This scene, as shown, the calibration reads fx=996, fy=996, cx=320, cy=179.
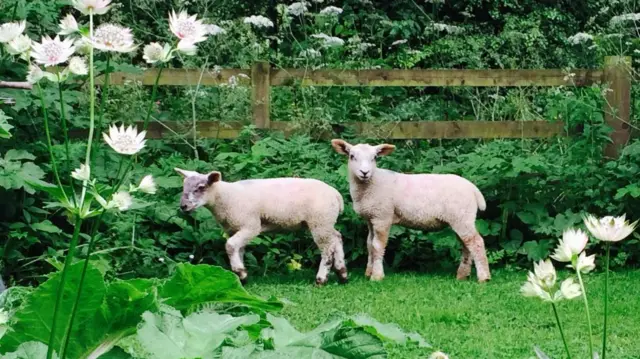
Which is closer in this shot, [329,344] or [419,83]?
[329,344]

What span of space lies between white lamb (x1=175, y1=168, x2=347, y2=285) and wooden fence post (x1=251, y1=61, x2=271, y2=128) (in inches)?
48.8

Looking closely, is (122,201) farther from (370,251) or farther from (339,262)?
(370,251)

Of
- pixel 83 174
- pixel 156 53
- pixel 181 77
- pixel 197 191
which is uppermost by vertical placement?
pixel 156 53

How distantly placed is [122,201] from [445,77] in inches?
281

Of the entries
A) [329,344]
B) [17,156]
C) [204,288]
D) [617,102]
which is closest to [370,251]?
[17,156]

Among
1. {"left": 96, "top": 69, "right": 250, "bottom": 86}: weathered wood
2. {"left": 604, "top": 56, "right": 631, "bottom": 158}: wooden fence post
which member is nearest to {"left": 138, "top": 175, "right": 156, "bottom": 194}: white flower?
{"left": 96, "top": 69, "right": 250, "bottom": 86}: weathered wood

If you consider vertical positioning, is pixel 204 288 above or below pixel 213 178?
above

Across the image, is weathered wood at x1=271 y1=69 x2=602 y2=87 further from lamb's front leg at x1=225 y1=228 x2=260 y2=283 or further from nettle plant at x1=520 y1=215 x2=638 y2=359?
nettle plant at x1=520 y1=215 x2=638 y2=359

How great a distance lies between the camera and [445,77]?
27.0 feet

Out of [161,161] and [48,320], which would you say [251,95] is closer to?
[161,161]

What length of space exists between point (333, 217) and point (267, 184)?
19.1 inches

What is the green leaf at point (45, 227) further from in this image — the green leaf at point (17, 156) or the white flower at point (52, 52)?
the white flower at point (52, 52)

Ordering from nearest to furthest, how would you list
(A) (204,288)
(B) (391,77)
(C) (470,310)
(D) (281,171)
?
1. (A) (204,288)
2. (C) (470,310)
3. (D) (281,171)
4. (B) (391,77)

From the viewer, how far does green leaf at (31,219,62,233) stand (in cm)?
648
